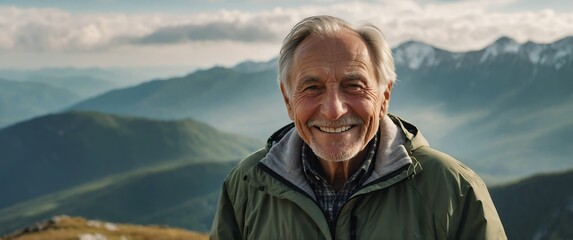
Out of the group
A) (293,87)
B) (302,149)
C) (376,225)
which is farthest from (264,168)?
(376,225)

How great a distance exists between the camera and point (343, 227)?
6.32 m

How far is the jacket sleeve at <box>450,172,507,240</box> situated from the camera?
5.99 meters

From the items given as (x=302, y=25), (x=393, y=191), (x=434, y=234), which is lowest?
(x=434, y=234)

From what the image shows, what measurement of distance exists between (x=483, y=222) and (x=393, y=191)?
0.87 m

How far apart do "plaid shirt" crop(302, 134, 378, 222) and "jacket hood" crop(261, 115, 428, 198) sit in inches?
3.2

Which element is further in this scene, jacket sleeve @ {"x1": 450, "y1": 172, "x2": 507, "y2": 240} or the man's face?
the man's face

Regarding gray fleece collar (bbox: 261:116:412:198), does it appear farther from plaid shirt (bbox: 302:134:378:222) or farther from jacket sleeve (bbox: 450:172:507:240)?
jacket sleeve (bbox: 450:172:507:240)

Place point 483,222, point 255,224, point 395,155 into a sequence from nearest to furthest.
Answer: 1. point 483,222
2. point 395,155
3. point 255,224

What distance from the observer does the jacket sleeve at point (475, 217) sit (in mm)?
5988

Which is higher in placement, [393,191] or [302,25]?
[302,25]

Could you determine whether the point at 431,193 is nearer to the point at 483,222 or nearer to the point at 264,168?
the point at 483,222

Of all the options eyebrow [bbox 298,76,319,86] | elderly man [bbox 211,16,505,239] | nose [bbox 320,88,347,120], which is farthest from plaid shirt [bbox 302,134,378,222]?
eyebrow [bbox 298,76,319,86]

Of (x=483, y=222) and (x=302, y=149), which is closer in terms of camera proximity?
(x=483, y=222)

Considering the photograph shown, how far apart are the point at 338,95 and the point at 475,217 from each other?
1706 mm
